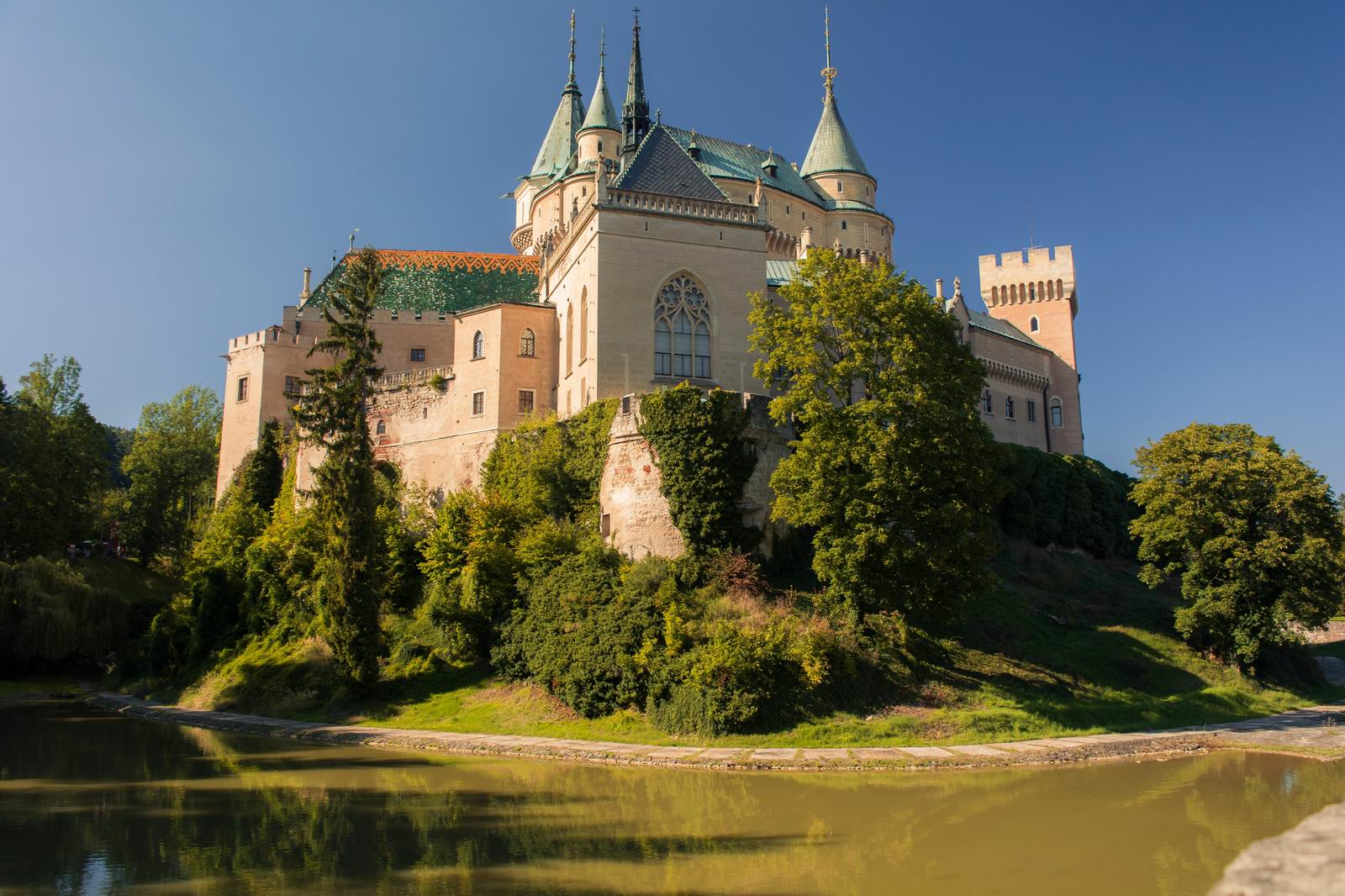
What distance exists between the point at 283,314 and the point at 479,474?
1939 cm

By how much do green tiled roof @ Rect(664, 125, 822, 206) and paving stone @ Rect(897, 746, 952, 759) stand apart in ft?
125

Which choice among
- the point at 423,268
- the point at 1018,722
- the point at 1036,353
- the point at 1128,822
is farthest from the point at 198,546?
the point at 1036,353

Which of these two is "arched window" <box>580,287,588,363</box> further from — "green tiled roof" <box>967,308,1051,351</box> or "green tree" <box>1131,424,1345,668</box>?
"green tiled roof" <box>967,308,1051,351</box>

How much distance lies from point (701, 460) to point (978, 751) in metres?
11.7

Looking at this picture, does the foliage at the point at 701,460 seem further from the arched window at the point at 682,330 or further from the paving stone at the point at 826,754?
the paving stone at the point at 826,754

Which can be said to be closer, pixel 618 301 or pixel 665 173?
pixel 618 301

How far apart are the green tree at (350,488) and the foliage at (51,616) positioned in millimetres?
15959

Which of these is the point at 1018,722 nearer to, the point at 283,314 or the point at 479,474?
the point at 479,474

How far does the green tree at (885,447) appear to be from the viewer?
26781mm

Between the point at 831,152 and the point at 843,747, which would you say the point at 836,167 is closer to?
the point at 831,152

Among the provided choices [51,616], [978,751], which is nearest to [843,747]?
[978,751]

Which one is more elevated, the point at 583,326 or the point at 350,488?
the point at 583,326

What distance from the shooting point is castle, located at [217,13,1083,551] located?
36625 millimetres

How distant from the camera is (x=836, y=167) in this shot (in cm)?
6334
